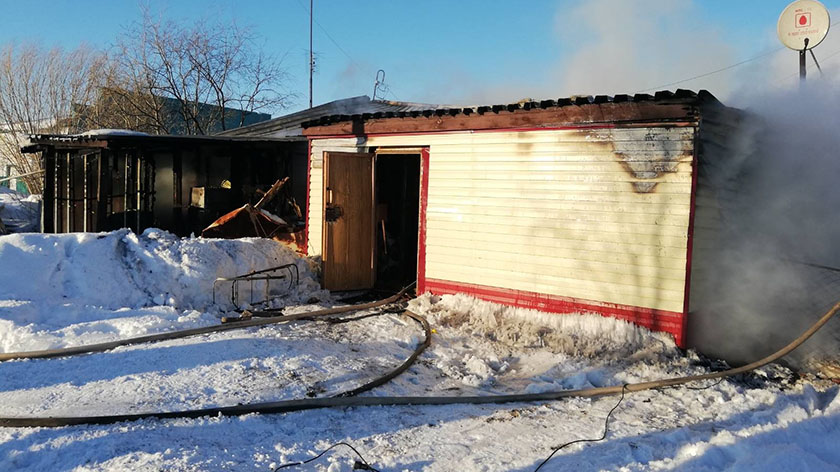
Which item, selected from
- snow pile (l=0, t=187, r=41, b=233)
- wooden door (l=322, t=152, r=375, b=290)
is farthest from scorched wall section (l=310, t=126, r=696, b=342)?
snow pile (l=0, t=187, r=41, b=233)

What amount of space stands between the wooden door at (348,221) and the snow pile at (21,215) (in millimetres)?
12682

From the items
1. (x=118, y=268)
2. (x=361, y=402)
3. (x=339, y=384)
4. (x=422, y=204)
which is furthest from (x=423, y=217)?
(x=118, y=268)

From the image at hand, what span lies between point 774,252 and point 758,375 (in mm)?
2950

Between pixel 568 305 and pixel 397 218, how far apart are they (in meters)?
5.90

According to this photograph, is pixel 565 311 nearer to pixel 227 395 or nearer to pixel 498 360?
pixel 498 360

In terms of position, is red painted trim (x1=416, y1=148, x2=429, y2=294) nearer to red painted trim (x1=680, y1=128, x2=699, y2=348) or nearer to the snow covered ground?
the snow covered ground

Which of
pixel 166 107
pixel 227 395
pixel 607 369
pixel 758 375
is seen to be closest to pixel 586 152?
pixel 607 369

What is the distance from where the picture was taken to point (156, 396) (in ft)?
17.4

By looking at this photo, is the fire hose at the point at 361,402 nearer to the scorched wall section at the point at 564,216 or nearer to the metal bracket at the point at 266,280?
the scorched wall section at the point at 564,216

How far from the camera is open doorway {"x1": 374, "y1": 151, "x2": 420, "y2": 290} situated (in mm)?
12633

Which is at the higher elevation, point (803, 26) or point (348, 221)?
point (803, 26)

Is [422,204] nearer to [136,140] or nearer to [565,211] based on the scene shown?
[565,211]

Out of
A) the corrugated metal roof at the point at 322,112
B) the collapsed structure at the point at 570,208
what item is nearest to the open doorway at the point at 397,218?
the collapsed structure at the point at 570,208

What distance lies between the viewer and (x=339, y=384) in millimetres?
5914
